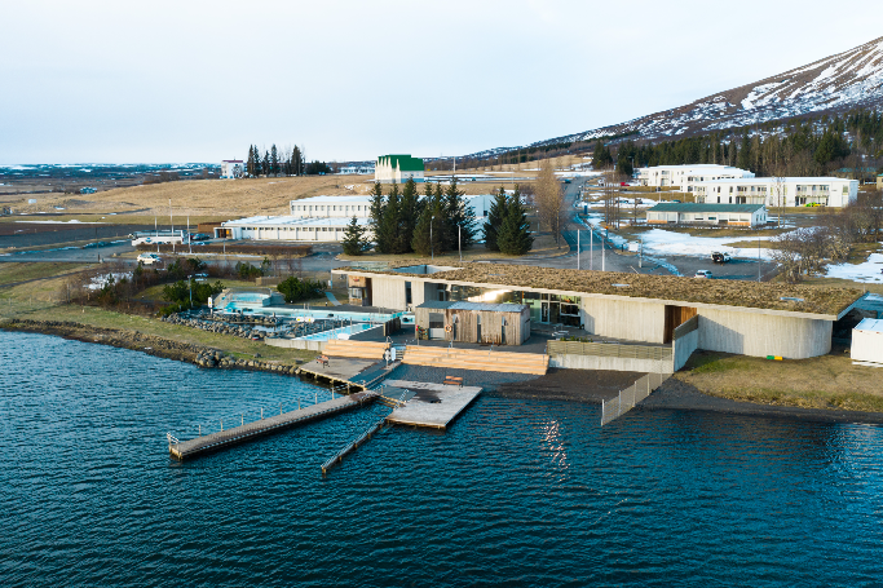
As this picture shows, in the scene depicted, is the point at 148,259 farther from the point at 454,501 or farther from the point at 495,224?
the point at 454,501

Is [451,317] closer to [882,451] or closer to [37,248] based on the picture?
[882,451]

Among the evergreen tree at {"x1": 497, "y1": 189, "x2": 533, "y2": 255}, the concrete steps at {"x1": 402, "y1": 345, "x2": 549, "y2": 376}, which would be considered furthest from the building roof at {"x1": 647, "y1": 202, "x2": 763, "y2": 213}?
the concrete steps at {"x1": 402, "y1": 345, "x2": 549, "y2": 376}

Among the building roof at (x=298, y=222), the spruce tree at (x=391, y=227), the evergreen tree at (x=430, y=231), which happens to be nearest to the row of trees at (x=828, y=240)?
the evergreen tree at (x=430, y=231)

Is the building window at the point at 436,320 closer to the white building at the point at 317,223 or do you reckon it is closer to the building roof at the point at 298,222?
the white building at the point at 317,223

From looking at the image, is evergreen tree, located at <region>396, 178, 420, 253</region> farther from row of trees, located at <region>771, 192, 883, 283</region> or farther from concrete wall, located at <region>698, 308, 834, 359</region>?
concrete wall, located at <region>698, 308, 834, 359</region>

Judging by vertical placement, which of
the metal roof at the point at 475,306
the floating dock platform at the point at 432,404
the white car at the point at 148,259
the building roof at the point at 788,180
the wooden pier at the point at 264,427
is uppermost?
the building roof at the point at 788,180
